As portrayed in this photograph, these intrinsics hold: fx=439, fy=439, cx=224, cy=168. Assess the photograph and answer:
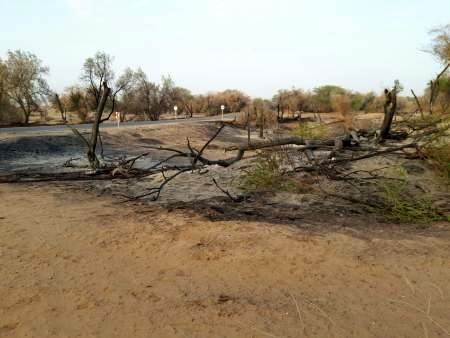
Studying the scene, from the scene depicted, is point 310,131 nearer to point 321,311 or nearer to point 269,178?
point 269,178

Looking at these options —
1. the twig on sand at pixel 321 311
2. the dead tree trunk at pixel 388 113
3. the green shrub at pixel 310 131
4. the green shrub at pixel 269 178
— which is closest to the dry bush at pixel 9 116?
the green shrub at pixel 310 131

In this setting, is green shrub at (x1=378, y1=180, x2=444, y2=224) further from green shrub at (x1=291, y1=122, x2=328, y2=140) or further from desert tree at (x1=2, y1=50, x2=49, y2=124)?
desert tree at (x1=2, y1=50, x2=49, y2=124)

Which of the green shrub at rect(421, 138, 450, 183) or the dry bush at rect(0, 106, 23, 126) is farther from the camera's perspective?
the dry bush at rect(0, 106, 23, 126)

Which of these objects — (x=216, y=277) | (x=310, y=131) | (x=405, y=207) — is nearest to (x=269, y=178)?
(x=310, y=131)

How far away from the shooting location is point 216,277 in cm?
456

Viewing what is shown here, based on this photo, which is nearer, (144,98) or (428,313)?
(428,313)

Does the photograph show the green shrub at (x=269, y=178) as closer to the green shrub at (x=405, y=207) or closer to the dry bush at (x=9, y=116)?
the green shrub at (x=405, y=207)

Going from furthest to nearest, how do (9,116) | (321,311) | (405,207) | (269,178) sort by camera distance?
1. (9,116)
2. (269,178)
3. (405,207)
4. (321,311)

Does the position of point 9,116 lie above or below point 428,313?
above

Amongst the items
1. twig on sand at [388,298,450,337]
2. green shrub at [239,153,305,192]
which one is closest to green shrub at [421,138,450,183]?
green shrub at [239,153,305,192]

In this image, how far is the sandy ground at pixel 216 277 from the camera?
3.67 meters

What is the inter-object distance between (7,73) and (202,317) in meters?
35.7


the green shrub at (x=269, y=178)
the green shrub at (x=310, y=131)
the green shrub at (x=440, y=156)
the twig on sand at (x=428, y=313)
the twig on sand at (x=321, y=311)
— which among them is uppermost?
the green shrub at (x=310, y=131)

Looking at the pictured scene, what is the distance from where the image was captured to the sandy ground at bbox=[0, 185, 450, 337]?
3.67 metres
